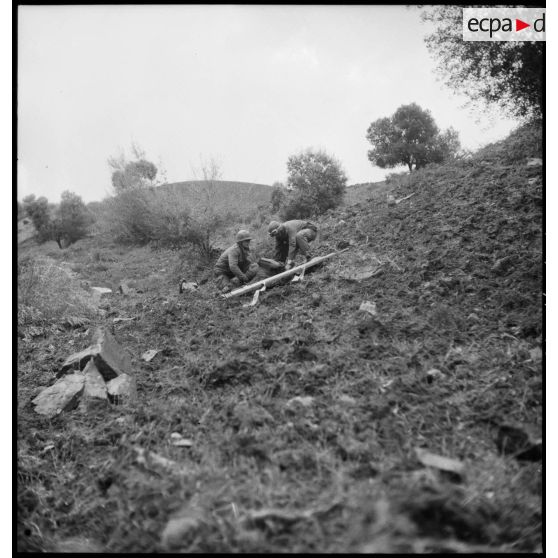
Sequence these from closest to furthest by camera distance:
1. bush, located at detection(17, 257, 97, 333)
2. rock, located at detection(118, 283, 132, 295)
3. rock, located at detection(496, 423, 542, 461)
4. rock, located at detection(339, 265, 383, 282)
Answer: rock, located at detection(496, 423, 542, 461), bush, located at detection(17, 257, 97, 333), rock, located at detection(339, 265, 383, 282), rock, located at detection(118, 283, 132, 295)

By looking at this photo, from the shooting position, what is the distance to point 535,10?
8.74 feet

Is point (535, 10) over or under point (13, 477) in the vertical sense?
over

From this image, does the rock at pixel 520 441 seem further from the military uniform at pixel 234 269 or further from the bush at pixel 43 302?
the bush at pixel 43 302

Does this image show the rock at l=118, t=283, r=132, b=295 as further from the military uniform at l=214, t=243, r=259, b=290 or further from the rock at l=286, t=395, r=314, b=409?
the rock at l=286, t=395, r=314, b=409

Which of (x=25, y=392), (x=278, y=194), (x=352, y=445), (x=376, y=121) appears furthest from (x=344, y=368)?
(x=376, y=121)

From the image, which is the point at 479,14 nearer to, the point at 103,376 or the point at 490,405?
the point at 490,405

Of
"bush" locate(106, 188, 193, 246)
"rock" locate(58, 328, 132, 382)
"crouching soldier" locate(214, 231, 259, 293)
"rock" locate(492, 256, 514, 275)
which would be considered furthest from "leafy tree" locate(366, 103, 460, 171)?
"rock" locate(58, 328, 132, 382)

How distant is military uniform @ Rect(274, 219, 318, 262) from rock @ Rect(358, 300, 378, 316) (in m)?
2.52

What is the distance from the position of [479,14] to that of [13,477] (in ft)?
16.9

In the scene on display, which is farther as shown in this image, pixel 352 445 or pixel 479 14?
pixel 479 14

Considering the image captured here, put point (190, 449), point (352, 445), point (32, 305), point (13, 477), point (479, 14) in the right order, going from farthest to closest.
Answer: point (32, 305), point (479, 14), point (190, 449), point (352, 445), point (13, 477)

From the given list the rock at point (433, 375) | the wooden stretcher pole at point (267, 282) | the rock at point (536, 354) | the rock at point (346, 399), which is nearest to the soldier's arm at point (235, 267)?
the wooden stretcher pole at point (267, 282)

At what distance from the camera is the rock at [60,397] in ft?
11.1

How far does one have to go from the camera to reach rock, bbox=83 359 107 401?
11.4 feet
